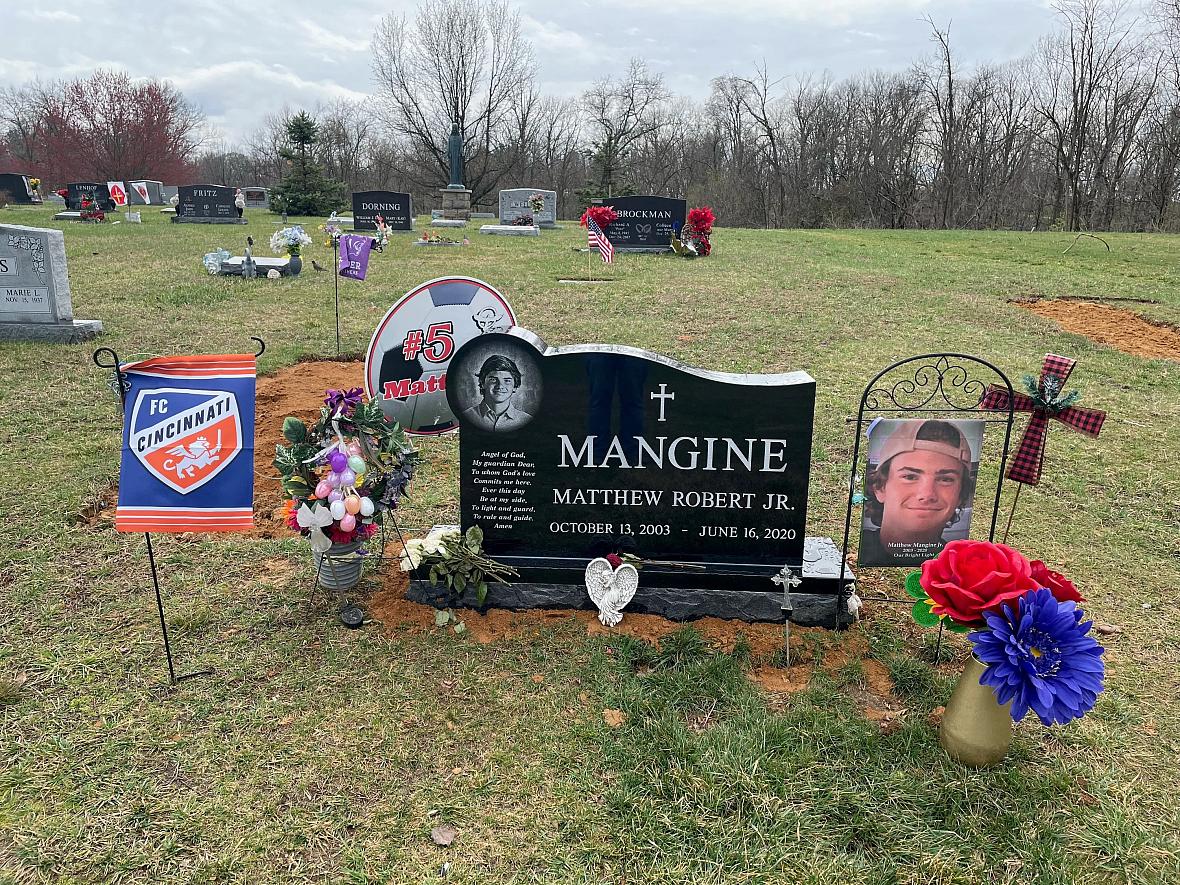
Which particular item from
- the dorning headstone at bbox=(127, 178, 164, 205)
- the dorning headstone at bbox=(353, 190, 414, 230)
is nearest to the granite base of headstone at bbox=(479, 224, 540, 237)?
the dorning headstone at bbox=(353, 190, 414, 230)

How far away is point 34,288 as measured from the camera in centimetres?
918

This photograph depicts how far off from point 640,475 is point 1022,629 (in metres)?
1.83

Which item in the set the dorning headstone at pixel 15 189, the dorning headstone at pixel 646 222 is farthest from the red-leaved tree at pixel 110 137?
the dorning headstone at pixel 646 222

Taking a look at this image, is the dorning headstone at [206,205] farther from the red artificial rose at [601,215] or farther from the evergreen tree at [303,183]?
the red artificial rose at [601,215]

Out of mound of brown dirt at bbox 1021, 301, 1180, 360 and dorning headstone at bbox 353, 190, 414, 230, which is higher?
dorning headstone at bbox 353, 190, 414, 230

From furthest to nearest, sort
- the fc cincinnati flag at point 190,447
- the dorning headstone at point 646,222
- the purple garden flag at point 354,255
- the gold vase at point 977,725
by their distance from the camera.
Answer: the dorning headstone at point 646,222 → the purple garden flag at point 354,255 → the fc cincinnati flag at point 190,447 → the gold vase at point 977,725

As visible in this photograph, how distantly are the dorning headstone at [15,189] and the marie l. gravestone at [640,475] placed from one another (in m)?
39.6

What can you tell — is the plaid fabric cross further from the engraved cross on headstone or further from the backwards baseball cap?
the engraved cross on headstone

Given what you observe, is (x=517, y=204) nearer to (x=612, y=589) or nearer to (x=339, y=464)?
(x=339, y=464)

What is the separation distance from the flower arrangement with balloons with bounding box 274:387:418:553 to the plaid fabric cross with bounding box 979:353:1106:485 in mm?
3046

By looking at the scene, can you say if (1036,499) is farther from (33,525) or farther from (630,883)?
(33,525)

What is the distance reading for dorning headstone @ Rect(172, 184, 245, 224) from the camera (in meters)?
Answer: 24.5

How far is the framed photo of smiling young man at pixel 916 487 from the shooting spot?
3.71 metres

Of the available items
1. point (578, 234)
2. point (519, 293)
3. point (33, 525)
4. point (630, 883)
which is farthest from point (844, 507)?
point (578, 234)
